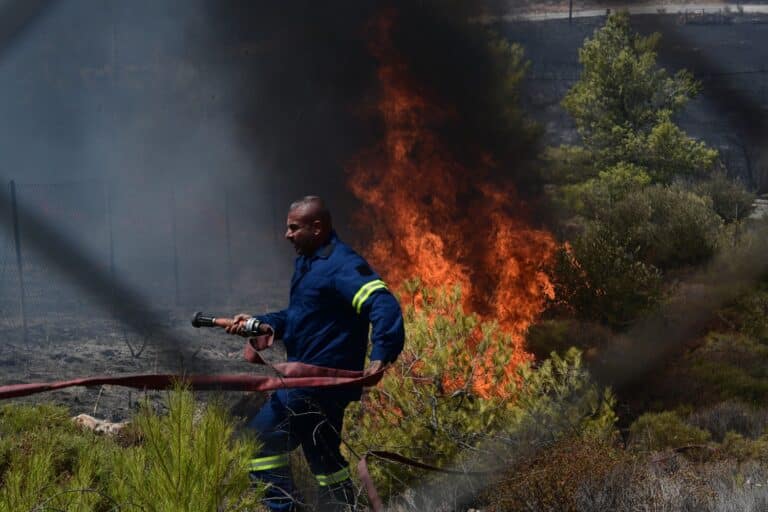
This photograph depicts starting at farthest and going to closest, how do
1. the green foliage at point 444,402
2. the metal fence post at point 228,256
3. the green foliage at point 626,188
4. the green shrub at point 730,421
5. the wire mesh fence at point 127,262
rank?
the metal fence post at point 228,256 → the green foliage at point 626,188 → the wire mesh fence at point 127,262 → the green shrub at point 730,421 → the green foliage at point 444,402

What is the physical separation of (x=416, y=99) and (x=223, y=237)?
4720 millimetres

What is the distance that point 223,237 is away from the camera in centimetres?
1822

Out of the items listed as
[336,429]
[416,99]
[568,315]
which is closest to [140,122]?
[416,99]

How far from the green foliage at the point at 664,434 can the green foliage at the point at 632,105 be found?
10813 mm

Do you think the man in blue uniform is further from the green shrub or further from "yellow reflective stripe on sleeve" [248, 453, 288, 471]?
the green shrub

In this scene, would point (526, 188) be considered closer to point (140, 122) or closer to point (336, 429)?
point (140, 122)

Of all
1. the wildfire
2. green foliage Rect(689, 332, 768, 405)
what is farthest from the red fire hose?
the wildfire

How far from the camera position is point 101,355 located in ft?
40.9

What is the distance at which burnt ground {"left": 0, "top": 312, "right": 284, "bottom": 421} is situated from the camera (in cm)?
1025

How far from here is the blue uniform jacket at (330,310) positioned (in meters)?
4.57

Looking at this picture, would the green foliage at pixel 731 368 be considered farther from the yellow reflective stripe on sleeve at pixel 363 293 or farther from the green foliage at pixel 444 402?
the yellow reflective stripe on sleeve at pixel 363 293

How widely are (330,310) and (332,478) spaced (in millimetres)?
849

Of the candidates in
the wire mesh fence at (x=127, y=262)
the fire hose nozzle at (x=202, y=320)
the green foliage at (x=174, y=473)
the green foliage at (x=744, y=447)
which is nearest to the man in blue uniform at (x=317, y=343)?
the fire hose nozzle at (x=202, y=320)

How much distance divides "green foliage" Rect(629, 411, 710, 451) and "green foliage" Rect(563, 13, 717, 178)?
35.5 ft
